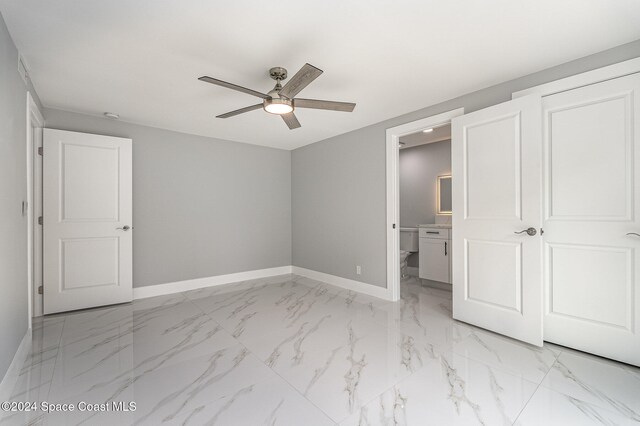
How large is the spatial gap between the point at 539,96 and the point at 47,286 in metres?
5.23

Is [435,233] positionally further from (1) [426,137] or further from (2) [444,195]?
(1) [426,137]

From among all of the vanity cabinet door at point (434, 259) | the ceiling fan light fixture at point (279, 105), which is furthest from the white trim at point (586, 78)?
the vanity cabinet door at point (434, 259)

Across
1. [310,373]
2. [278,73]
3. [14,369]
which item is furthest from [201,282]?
[278,73]

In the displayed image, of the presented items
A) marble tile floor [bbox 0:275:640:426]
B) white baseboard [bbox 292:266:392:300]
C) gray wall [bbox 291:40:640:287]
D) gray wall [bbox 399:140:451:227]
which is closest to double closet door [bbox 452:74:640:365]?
marble tile floor [bbox 0:275:640:426]

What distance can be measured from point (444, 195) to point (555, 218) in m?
2.66

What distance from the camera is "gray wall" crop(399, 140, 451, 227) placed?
5152 mm

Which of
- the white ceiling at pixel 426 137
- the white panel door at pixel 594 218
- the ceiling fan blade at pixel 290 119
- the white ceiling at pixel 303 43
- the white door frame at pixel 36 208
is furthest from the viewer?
the white ceiling at pixel 426 137

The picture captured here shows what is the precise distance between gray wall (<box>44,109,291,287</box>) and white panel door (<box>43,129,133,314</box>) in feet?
0.74

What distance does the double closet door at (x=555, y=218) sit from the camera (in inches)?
85.1

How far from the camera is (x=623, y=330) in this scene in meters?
2.17

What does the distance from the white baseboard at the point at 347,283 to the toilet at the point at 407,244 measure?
1373 millimetres

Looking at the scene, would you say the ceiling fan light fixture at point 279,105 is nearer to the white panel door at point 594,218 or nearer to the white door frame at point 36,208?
the white panel door at point 594,218

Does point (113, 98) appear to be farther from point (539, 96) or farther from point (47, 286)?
point (539, 96)

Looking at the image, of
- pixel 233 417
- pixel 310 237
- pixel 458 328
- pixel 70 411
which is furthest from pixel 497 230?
pixel 70 411
